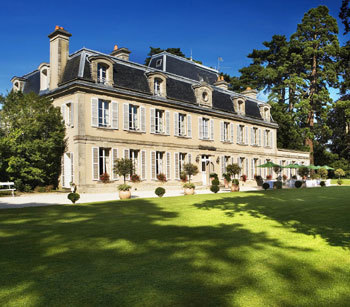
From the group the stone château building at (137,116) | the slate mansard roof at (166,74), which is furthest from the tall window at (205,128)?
the slate mansard roof at (166,74)

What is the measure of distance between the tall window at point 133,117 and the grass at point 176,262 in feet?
52.3

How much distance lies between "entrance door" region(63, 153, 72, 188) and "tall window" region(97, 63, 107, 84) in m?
5.43

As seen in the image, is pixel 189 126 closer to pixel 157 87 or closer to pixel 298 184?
pixel 157 87

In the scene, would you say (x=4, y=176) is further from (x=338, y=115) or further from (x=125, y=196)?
(x=338, y=115)

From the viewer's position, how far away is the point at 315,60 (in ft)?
135

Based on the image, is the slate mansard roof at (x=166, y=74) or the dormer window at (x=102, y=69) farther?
the slate mansard roof at (x=166, y=74)

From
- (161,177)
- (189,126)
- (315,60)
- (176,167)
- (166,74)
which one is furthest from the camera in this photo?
(315,60)

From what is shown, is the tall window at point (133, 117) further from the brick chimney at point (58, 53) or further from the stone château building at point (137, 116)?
the brick chimney at point (58, 53)

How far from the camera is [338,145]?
168 feet

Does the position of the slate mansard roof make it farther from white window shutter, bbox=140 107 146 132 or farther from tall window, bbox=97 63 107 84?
white window shutter, bbox=140 107 146 132

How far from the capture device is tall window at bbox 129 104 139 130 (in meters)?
25.1

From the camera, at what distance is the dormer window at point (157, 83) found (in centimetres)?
2662

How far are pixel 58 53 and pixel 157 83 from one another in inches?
299

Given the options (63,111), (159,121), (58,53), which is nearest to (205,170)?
(159,121)
